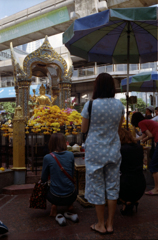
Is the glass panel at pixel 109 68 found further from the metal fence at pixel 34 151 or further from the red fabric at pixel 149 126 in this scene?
the red fabric at pixel 149 126

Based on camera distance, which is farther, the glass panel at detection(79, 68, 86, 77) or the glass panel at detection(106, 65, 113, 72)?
the glass panel at detection(79, 68, 86, 77)

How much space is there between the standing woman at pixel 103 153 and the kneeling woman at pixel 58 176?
49 cm

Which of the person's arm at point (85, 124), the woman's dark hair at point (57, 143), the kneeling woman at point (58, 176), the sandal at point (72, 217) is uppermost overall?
the person's arm at point (85, 124)

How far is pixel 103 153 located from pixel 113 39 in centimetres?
364

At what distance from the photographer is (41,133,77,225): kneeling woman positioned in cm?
309

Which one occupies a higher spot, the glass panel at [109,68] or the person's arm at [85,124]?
the glass panel at [109,68]

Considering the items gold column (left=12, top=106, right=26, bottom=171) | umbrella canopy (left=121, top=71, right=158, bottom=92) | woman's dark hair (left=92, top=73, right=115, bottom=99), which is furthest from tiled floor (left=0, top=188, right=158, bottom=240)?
umbrella canopy (left=121, top=71, right=158, bottom=92)

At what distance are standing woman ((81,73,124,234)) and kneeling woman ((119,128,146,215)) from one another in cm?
44

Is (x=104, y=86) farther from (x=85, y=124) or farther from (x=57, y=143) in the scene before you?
(x=57, y=143)

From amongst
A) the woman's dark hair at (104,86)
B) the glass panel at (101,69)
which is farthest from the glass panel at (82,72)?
the woman's dark hair at (104,86)

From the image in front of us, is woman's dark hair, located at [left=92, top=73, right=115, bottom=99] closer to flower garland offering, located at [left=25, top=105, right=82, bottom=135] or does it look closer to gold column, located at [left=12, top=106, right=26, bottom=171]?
flower garland offering, located at [left=25, top=105, right=82, bottom=135]

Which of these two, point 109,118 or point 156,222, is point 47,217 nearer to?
point 156,222

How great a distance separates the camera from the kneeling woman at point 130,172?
3.10 m

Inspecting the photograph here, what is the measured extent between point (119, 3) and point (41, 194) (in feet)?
50.4
